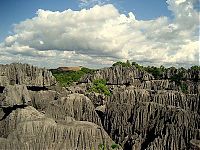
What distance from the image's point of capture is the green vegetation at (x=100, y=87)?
87006 millimetres

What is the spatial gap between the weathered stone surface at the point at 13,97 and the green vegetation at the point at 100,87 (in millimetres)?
30999

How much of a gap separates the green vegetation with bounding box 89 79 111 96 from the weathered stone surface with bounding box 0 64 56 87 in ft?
68.2

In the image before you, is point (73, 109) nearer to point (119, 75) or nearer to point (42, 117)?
point (42, 117)

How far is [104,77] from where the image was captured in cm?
9644

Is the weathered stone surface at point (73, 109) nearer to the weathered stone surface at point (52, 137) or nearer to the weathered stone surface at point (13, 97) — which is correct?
the weathered stone surface at point (13, 97)

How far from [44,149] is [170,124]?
15.0 meters

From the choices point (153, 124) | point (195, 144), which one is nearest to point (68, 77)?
point (153, 124)

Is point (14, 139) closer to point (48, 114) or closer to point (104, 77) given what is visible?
point (48, 114)

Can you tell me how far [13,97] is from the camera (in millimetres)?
54625

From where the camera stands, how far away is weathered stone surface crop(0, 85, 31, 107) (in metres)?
54.1

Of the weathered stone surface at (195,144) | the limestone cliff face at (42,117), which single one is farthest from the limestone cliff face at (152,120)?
the limestone cliff face at (42,117)

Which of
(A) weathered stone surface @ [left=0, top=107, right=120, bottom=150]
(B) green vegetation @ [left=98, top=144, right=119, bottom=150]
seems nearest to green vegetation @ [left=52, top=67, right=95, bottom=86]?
(B) green vegetation @ [left=98, top=144, right=119, bottom=150]

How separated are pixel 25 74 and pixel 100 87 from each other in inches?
1061

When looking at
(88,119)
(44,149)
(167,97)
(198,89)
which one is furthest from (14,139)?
(198,89)
